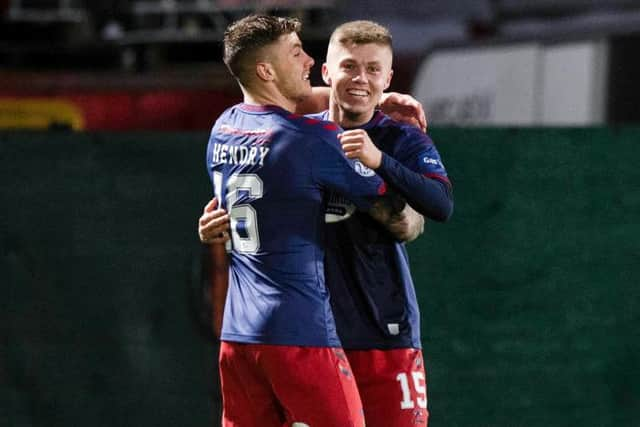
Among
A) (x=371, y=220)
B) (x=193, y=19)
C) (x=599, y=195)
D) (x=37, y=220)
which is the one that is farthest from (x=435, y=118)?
(x=371, y=220)

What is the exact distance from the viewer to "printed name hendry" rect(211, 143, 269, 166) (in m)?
5.00

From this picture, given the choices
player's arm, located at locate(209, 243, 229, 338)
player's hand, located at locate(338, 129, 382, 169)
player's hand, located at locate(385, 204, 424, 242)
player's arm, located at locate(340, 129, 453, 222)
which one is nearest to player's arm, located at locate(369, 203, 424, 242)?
player's hand, located at locate(385, 204, 424, 242)

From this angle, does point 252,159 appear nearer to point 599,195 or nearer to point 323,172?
point 323,172

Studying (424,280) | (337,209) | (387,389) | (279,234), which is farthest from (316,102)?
(424,280)

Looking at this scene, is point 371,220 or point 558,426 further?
point 558,426

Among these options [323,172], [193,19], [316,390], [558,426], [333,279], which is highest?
[193,19]

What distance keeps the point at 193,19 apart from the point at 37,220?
26.5 feet

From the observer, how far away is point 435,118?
14.6m

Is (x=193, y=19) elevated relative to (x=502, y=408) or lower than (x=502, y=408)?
elevated

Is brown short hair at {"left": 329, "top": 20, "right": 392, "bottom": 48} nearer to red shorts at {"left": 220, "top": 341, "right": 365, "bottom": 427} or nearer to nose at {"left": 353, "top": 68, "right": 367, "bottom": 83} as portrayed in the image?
nose at {"left": 353, "top": 68, "right": 367, "bottom": 83}

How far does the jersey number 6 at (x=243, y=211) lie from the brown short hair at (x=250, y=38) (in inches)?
16.1

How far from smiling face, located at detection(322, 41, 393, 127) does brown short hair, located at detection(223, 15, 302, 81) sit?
0.29m

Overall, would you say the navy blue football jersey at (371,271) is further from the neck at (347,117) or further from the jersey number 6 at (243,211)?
the jersey number 6 at (243,211)

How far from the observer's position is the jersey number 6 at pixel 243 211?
16.6ft
